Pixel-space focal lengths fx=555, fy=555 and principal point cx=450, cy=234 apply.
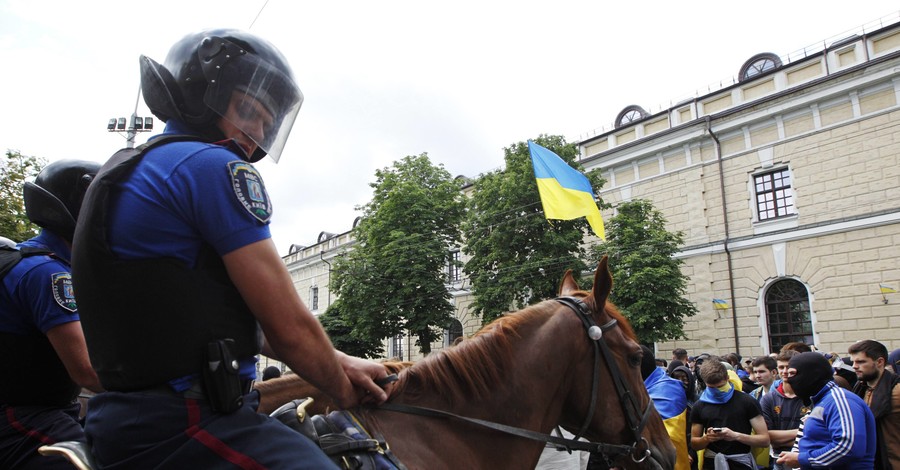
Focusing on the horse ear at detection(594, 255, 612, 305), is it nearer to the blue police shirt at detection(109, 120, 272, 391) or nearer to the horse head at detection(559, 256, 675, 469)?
the horse head at detection(559, 256, 675, 469)

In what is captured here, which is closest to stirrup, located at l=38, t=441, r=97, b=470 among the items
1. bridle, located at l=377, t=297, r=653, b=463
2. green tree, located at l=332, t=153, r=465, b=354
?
bridle, located at l=377, t=297, r=653, b=463

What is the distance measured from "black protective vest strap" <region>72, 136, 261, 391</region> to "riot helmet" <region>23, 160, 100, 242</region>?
160 centimetres

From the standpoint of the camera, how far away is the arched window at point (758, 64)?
28.0 m

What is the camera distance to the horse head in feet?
8.93

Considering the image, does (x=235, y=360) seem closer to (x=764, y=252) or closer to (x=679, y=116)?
(x=764, y=252)

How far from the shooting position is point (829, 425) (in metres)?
4.54

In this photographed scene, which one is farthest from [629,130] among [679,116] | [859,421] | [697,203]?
[859,421]

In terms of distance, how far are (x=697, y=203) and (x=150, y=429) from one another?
26.4 meters

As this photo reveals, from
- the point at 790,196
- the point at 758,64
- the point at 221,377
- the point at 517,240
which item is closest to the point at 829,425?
the point at 221,377

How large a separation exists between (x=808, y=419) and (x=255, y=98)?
16.9ft

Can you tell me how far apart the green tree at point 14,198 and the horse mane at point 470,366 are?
1718 cm

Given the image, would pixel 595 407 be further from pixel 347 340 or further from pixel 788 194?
pixel 347 340

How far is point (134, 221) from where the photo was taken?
1.47 metres

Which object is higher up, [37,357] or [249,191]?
[249,191]
